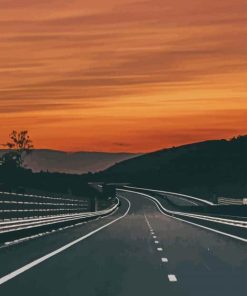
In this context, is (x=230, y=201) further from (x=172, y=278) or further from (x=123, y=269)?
(x=172, y=278)

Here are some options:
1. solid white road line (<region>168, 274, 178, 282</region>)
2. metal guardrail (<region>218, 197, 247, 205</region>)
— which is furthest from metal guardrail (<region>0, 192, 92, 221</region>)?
solid white road line (<region>168, 274, 178, 282</region>)

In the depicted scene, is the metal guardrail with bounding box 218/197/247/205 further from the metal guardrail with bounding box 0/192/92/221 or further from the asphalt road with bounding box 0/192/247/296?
the asphalt road with bounding box 0/192/247/296

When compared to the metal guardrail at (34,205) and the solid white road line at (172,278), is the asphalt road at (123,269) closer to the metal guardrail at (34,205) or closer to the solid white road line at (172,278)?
the solid white road line at (172,278)

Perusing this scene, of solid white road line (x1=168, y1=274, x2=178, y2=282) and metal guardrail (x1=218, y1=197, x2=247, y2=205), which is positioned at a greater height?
metal guardrail (x1=218, y1=197, x2=247, y2=205)

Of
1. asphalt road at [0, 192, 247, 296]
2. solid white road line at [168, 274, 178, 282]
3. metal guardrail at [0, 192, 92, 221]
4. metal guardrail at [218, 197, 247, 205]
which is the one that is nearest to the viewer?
asphalt road at [0, 192, 247, 296]

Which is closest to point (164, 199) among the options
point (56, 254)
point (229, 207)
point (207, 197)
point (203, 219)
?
point (207, 197)

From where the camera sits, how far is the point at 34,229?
4850 cm

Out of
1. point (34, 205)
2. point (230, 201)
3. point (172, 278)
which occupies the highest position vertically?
point (230, 201)

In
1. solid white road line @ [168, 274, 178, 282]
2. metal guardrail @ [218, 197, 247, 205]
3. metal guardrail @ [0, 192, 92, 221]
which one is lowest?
solid white road line @ [168, 274, 178, 282]

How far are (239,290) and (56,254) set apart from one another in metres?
13.7

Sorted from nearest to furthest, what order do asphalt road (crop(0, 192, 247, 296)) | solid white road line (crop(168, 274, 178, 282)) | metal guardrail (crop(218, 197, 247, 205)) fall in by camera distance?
asphalt road (crop(0, 192, 247, 296)) < solid white road line (crop(168, 274, 178, 282)) < metal guardrail (crop(218, 197, 247, 205))

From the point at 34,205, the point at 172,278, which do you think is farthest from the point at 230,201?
the point at 172,278

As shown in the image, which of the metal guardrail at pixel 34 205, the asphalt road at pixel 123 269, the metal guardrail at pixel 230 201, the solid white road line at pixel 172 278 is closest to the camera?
the asphalt road at pixel 123 269

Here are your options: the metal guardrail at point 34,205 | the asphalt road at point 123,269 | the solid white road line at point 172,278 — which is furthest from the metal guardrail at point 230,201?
the solid white road line at point 172,278
